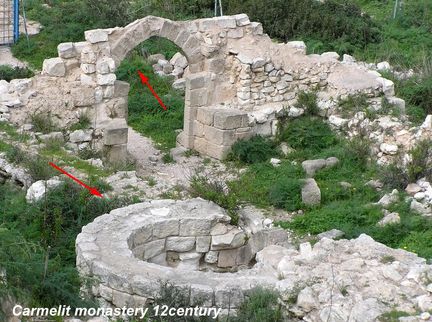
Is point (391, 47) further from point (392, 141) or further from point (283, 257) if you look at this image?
point (283, 257)

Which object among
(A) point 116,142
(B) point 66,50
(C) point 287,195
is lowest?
(C) point 287,195

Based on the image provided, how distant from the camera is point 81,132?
15.2m

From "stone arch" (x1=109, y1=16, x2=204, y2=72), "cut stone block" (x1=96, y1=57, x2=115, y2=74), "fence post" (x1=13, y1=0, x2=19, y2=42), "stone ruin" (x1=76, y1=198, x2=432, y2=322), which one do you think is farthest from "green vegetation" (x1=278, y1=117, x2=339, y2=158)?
"fence post" (x1=13, y1=0, x2=19, y2=42)

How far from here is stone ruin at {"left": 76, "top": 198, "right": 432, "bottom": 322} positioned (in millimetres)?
9031

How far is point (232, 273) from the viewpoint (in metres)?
10.1

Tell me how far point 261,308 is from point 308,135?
22.4ft

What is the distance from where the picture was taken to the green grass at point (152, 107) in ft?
55.6

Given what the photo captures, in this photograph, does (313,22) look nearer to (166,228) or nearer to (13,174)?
(13,174)

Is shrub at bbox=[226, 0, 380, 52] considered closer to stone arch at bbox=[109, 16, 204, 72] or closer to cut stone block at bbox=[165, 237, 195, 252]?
stone arch at bbox=[109, 16, 204, 72]

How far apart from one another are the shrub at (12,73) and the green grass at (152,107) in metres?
1.75

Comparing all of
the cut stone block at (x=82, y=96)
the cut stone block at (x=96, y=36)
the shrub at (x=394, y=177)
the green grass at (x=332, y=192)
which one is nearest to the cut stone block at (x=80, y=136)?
the cut stone block at (x=82, y=96)

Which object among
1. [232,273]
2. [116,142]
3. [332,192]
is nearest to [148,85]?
[116,142]

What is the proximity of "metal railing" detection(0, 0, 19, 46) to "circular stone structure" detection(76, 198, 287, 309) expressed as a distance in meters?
9.30

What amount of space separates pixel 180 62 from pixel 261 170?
4.82 metres
